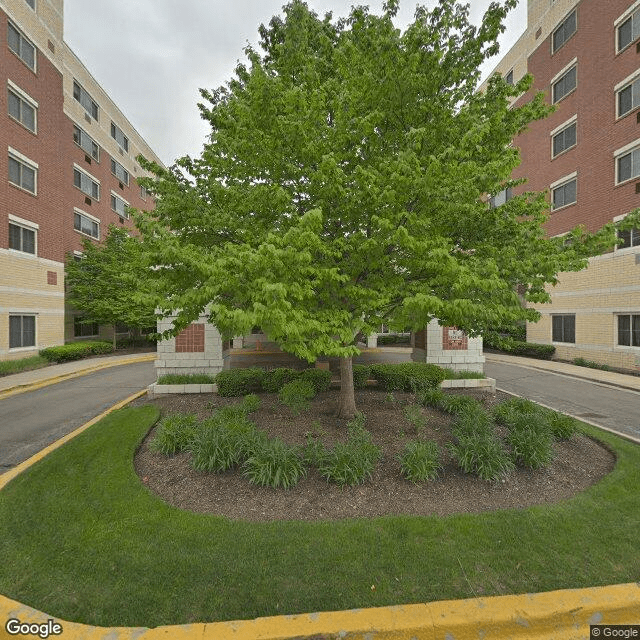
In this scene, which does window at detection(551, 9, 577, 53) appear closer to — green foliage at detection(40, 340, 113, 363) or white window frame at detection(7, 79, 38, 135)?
white window frame at detection(7, 79, 38, 135)

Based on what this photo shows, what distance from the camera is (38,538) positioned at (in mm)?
4164

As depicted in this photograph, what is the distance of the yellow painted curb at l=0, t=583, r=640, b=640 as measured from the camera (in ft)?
9.77

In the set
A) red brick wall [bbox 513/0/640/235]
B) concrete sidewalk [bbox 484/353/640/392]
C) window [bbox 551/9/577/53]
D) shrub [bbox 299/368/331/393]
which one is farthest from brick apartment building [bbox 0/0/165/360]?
window [bbox 551/9/577/53]

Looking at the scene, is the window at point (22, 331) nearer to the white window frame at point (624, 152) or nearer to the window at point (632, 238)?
the window at point (632, 238)

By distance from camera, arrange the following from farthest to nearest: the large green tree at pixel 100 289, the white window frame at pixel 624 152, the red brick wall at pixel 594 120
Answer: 1. the large green tree at pixel 100 289
2. the red brick wall at pixel 594 120
3. the white window frame at pixel 624 152

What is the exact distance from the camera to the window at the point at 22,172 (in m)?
17.8

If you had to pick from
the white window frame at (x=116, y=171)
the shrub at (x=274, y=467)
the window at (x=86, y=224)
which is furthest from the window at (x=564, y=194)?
the white window frame at (x=116, y=171)

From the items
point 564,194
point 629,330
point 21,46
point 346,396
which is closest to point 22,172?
point 21,46

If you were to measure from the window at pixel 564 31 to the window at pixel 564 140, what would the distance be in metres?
5.13

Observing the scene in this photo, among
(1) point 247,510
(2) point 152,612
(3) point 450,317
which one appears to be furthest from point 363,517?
(3) point 450,317

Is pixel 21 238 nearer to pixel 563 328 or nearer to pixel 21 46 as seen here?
pixel 21 46

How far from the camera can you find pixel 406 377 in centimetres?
1091

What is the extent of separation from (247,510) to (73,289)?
23.5 meters

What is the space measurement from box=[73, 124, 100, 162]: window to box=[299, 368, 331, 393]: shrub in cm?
2662
